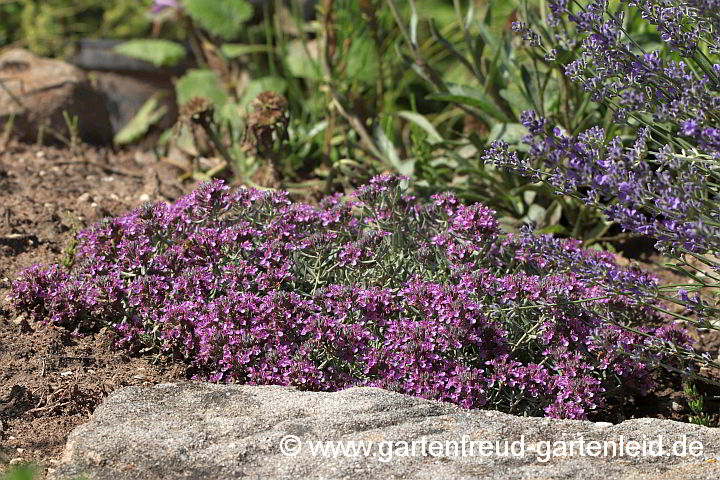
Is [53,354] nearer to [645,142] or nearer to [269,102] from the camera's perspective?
[269,102]

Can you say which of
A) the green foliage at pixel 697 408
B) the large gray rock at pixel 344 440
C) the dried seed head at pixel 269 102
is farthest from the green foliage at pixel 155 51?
the green foliage at pixel 697 408

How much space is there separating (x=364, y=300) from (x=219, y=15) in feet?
10.4

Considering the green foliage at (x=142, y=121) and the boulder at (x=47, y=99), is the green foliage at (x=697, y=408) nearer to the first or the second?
the boulder at (x=47, y=99)

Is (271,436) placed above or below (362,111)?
below

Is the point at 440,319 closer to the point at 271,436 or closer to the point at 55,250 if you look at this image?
the point at 271,436

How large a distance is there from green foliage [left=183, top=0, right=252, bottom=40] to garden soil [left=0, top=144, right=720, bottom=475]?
1377mm

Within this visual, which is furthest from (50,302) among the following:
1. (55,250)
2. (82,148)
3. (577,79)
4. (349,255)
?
(82,148)

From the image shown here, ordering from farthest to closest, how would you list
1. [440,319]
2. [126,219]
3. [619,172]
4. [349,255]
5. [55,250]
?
1. [55,250]
2. [126,219]
3. [349,255]
4. [440,319]
5. [619,172]

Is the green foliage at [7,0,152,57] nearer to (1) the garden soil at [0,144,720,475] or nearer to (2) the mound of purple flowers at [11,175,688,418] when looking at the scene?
(1) the garden soil at [0,144,720,475]

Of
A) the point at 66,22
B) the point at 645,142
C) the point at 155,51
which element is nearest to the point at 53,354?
the point at 645,142

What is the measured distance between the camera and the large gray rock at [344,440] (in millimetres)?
2074

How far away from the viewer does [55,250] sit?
11.3 ft

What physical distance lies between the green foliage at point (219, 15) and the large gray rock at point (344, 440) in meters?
3.26

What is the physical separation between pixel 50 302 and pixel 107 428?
0.75 metres
